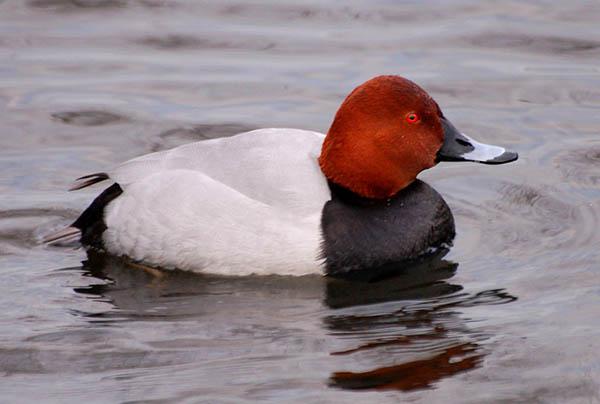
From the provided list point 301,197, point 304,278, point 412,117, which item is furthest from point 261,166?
point 412,117

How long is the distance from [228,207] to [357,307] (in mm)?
771

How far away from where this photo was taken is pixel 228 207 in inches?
230

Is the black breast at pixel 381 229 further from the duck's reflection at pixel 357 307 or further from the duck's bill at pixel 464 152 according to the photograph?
the duck's bill at pixel 464 152

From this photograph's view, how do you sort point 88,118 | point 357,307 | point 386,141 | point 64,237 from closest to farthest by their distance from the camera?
point 357,307, point 386,141, point 64,237, point 88,118

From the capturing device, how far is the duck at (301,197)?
581 centimetres

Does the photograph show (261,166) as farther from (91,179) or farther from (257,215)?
(91,179)

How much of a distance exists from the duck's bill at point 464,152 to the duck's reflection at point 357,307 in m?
0.50

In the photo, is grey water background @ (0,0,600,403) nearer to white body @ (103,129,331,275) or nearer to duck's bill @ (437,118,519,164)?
white body @ (103,129,331,275)

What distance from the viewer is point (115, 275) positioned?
240 inches

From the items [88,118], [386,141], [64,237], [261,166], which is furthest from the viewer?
[88,118]

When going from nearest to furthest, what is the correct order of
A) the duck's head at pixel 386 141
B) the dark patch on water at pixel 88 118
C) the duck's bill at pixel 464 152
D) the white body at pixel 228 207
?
1. the white body at pixel 228 207
2. the duck's head at pixel 386 141
3. the duck's bill at pixel 464 152
4. the dark patch on water at pixel 88 118

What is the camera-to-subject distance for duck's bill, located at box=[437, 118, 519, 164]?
241 inches

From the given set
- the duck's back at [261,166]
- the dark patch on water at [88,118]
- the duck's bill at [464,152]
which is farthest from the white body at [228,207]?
the dark patch on water at [88,118]

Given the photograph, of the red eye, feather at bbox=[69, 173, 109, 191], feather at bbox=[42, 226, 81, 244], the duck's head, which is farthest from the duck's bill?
feather at bbox=[42, 226, 81, 244]
